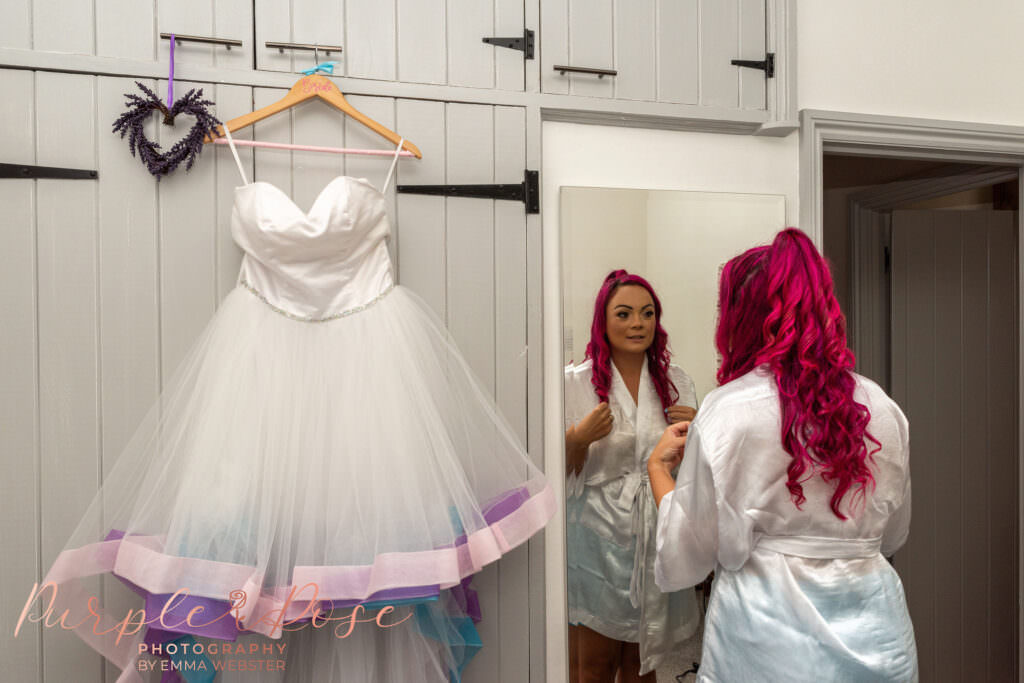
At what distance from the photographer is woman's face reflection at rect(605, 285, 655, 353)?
1852 mm

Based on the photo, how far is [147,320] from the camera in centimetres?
157

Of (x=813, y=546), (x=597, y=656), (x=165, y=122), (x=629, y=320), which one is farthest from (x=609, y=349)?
(x=165, y=122)

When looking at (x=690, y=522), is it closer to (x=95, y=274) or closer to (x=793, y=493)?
(x=793, y=493)

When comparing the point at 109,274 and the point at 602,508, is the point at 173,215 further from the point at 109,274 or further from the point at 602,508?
the point at 602,508

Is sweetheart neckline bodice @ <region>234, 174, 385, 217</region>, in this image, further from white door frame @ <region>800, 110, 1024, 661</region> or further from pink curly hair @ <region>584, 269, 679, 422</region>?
white door frame @ <region>800, 110, 1024, 661</region>

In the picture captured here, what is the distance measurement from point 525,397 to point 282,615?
0.77 metres

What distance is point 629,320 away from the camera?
186 centimetres

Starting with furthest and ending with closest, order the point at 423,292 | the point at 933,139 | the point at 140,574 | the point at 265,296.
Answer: the point at 933,139 < the point at 423,292 < the point at 265,296 < the point at 140,574

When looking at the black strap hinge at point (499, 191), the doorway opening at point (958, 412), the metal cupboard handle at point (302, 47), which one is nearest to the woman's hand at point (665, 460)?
the black strap hinge at point (499, 191)

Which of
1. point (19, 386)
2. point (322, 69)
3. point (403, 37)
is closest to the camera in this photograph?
point (19, 386)

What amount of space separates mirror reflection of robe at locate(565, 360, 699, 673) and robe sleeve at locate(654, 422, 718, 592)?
0.40 meters

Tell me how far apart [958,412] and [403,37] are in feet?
8.52

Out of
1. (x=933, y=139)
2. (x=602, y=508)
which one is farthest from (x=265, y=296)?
(x=933, y=139)

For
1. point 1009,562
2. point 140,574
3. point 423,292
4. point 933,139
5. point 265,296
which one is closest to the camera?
point 140,574
